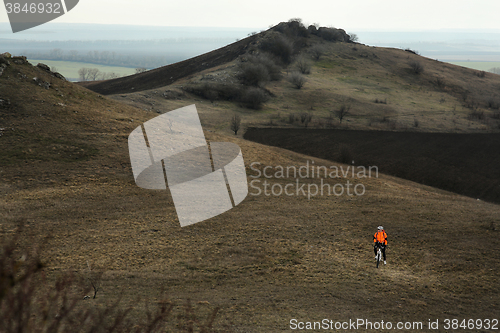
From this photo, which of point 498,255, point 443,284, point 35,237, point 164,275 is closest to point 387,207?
point 498,255

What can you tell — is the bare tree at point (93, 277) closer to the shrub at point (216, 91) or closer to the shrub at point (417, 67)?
the shrub at point (216, 91)

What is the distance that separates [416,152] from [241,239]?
35.7 metres

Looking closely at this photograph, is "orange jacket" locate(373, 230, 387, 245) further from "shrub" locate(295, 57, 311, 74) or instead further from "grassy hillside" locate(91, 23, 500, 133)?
"shrub" locate(295, 57, 311, 74)

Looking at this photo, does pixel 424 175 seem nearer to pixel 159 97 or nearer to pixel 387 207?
pixel 387 207

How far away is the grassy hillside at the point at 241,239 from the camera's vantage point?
13.0 metres

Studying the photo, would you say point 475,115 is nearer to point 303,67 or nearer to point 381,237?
point 303,67

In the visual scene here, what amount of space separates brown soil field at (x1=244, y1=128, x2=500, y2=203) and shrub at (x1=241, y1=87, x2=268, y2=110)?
13585 mm

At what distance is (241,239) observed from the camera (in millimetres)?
19047

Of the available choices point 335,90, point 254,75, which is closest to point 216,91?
point 254,75

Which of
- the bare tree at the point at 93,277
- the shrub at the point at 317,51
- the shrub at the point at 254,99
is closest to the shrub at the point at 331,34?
the shrub at the point at 317,51

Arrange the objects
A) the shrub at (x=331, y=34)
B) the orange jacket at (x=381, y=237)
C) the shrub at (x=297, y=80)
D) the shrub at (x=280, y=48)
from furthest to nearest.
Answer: the shrub at (x=331, y=34) → the shrub at (x=280, y=48) → the shrub at (x=297, y=80) → the orange jacket at (x=381, y=237)

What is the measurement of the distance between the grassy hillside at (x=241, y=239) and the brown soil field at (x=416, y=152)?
5.27 m

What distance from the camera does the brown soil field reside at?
3528 cm

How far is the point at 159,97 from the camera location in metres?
64.6
